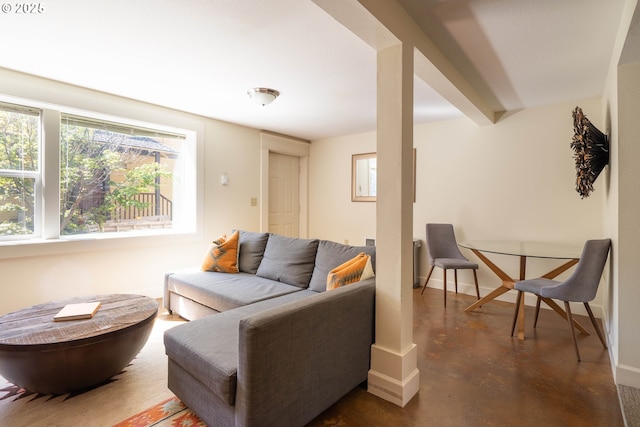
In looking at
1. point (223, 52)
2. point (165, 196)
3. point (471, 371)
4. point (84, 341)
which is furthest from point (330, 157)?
point (84, 341)

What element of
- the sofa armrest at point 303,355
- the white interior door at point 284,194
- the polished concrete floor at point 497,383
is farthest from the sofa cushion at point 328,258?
the white interior door at point 284,194

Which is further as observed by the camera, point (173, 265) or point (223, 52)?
point (173, 265)

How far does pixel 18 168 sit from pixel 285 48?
2717 millimetres

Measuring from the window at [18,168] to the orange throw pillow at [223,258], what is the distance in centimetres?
165

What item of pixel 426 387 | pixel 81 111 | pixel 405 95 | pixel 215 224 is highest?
pixel 81 111

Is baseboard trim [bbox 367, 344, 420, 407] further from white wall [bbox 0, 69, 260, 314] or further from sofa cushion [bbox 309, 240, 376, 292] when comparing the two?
white wall [bbox 0, 69, 260, 314]

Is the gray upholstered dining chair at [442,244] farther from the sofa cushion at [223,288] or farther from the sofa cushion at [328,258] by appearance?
the sofa cushion at [223,288]

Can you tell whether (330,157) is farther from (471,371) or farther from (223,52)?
(471,371)

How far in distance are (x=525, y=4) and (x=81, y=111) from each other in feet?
12.4

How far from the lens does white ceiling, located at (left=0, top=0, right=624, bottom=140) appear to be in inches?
71.6

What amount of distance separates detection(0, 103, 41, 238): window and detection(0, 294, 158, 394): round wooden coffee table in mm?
1316

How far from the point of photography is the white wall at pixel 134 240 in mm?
2840

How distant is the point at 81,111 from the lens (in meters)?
3.13

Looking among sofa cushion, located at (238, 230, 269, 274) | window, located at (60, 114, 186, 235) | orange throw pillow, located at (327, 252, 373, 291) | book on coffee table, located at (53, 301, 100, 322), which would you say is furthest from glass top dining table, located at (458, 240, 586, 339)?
window, located at (60, 114, 186, 235)
